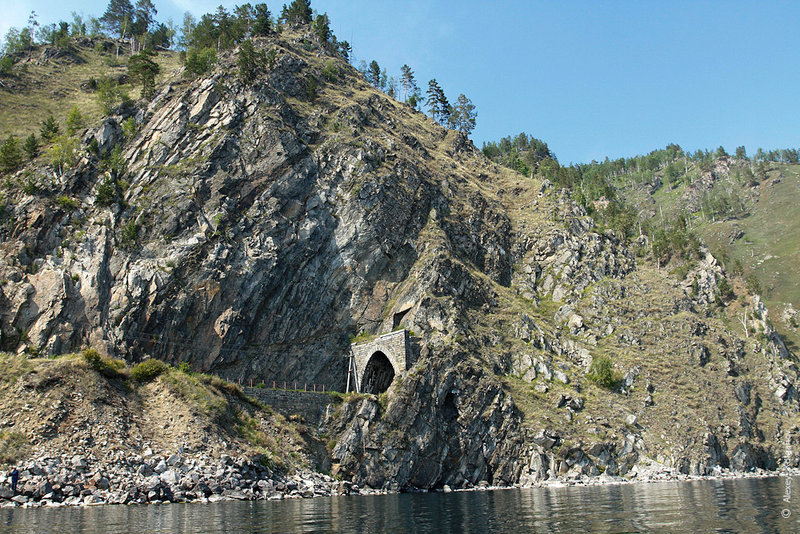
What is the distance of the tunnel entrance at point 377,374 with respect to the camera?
6147 cm

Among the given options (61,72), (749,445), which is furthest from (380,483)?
(61,72)

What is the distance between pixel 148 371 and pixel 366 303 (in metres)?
27.9

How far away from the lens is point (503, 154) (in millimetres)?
153875

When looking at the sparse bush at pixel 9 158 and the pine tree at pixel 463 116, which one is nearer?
the sparse bush at pixel 9 158

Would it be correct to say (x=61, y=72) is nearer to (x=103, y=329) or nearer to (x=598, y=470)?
(x=103, y=329)

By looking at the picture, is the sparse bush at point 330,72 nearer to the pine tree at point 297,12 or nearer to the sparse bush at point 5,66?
the pine tree at point 297,12

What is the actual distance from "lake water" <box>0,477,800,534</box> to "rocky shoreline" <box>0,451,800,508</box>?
226 cm

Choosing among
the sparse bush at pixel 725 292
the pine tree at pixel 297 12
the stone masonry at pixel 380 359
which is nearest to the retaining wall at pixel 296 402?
the stone masonry at pixel 380 359

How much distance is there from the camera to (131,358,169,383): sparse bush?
44156mm

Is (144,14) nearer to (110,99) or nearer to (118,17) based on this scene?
(118,17)

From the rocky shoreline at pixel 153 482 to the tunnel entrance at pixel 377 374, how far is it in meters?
17.7

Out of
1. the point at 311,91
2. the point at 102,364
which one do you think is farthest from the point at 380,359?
the point at 311,91

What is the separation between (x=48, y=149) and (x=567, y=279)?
242 ft

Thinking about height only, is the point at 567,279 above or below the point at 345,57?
below
